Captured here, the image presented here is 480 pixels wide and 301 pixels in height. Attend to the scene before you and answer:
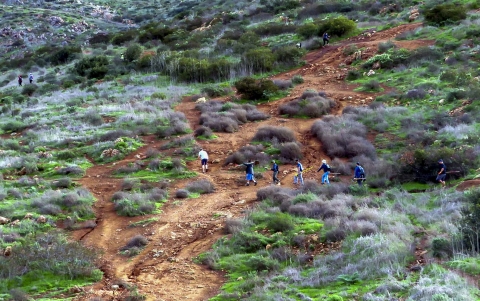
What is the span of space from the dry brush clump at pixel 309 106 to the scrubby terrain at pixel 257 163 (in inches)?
3.1

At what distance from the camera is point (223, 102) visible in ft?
91.4

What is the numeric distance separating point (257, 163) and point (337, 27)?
19.5 meters

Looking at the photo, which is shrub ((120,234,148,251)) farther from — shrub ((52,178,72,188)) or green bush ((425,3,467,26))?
green bush ((425,3,467,26))

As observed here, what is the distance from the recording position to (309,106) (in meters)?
25.1

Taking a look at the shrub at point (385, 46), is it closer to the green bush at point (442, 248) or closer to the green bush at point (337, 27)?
the green bush at point (337, 27)

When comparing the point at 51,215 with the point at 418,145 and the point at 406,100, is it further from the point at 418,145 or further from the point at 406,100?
the point at 406,100

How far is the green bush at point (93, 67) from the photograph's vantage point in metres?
37.8

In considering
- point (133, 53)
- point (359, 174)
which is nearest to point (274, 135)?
point (359, 174)

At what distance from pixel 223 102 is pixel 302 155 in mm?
8317

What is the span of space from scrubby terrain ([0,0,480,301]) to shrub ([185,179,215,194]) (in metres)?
0.07

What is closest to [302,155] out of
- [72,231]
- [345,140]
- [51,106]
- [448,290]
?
[345,140]

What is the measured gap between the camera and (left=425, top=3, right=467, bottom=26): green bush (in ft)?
111

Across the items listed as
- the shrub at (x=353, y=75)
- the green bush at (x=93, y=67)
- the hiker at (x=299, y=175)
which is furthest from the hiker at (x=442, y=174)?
the green bush at (x=93, y=67)

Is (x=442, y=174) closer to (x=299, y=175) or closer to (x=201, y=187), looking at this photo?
(x=299, y=175)
